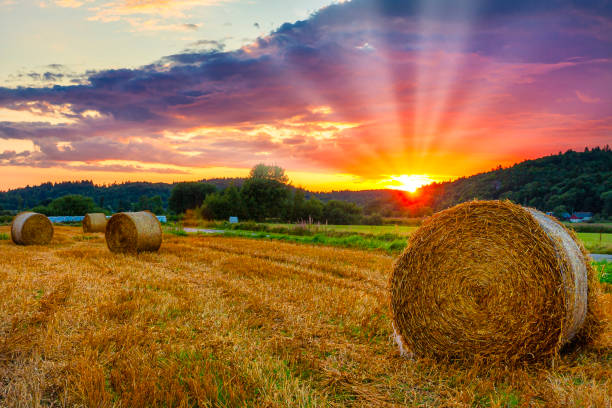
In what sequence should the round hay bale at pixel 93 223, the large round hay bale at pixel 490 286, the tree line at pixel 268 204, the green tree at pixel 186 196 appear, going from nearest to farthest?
the large round hay bale at pixel 490 286 < the round hay bale at pixel 93 223 < the tree line at pixel 268 204 < the green tree at pixel 186 196

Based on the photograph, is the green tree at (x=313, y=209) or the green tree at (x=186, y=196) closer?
the green tree at (x=313, y=209)

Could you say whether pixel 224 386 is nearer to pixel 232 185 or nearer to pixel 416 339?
pixel 416 339

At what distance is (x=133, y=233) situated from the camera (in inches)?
582

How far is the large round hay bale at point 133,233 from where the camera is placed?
1476cm

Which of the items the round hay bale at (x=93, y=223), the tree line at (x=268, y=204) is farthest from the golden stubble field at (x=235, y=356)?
the tree line at (x=268, y=204)

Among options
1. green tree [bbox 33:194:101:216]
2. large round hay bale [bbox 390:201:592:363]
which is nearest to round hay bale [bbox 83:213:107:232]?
large round hay bale [bbox 390:201:592:363]

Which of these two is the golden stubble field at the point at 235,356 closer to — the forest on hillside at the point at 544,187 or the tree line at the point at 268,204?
the forest on hillside at the point at 544,187

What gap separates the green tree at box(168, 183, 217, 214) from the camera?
297 feet

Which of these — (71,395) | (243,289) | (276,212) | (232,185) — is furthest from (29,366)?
(232,185)

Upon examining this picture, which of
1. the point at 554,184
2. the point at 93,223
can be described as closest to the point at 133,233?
the point at 93,223

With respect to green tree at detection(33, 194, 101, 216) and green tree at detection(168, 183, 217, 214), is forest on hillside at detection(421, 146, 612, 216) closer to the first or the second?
green tree at detection(168, 183, 217, 214)

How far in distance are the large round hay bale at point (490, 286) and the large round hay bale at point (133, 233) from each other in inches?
461

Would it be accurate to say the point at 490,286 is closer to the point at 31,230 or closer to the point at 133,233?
the point at 133,233

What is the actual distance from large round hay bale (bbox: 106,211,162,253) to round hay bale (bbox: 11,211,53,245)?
652cm
